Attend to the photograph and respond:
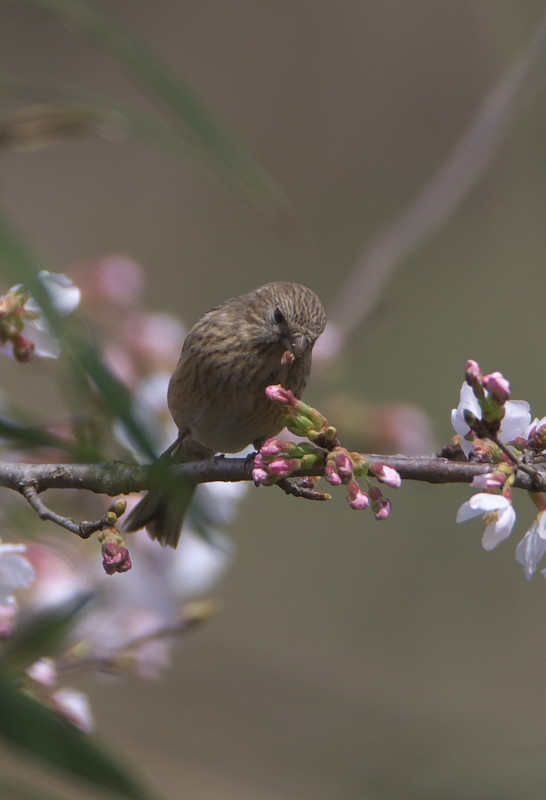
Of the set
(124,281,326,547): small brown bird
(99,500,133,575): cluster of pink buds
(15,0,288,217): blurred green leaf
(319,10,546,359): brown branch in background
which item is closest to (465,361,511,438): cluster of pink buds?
(15,0,288,217): blurred green leaf

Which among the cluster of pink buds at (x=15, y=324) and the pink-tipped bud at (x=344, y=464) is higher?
the cluster of pink buds at (x=15, y=324)

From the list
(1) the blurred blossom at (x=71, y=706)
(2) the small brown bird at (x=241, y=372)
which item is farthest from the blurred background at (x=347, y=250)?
(1) the blurred blossom at (x=71, y=706)

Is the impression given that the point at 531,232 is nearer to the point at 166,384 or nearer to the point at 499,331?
the point at 499,331

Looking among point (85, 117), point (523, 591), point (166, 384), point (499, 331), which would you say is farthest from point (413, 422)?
point (499, 331)

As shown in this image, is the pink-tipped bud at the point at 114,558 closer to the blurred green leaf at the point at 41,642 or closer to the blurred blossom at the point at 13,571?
the blurred blossom at the point at 13,571

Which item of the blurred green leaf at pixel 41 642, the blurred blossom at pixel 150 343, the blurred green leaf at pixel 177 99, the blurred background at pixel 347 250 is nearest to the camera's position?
the blurred green leaf at pixel 41 642

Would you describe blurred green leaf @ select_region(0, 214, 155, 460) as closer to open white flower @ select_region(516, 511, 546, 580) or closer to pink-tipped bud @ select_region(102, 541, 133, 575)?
pink-tipped bud @ select_region(102, 541, 133, 575)
